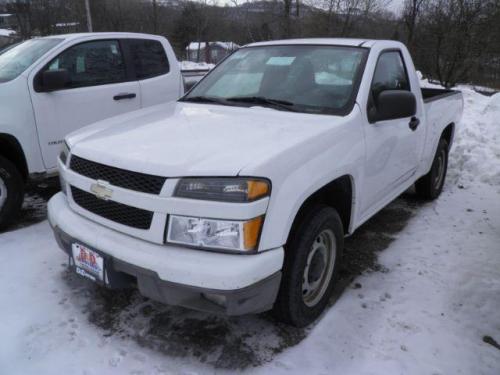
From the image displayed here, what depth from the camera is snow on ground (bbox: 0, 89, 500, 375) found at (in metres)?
2.52

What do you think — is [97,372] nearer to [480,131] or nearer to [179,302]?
[179,302]

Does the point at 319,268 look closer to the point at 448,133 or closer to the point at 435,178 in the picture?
the point at 435,178

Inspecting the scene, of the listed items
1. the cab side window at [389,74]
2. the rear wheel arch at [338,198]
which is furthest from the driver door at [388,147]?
the rear wheel arch at [338,198]

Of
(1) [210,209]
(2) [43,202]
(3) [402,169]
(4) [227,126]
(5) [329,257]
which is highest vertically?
(4) [227,126]

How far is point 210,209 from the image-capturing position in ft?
7.04

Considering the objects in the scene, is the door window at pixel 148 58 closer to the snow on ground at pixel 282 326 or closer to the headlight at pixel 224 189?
the snow on ground at pixel 282 326

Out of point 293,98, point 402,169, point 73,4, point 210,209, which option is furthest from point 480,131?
point 73,4

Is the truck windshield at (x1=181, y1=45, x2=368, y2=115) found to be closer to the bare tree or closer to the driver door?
the driver door

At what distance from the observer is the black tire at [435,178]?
199 inches

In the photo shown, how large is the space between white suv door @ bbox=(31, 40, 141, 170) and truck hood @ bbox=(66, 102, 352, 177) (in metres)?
1.43

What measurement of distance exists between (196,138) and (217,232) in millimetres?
693

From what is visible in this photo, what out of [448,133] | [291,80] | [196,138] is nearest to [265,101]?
Answer: [291,80]

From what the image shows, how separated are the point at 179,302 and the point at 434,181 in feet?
12.9

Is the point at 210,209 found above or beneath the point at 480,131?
above
